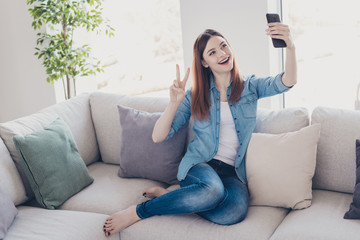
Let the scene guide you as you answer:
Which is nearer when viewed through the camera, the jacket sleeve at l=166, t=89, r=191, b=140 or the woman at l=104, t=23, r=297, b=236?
the woman at l=104, t=23, r=297, b=236

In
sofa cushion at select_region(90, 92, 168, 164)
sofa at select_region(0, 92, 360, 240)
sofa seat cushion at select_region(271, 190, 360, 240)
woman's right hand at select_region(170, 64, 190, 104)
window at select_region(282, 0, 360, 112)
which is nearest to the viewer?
sofa seat cushion at select_region(271, 190, 360, 240)

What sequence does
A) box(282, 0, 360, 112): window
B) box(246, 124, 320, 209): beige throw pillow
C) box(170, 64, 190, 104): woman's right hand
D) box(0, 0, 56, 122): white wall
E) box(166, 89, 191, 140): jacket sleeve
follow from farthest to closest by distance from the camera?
box(0, 0, 56, 122): white wall, box(282, 0, 360, 112): window, box(166, 89, 191, 140): jacket sleeve, box(170, 64, 190, 104): woman's right hand, box(246, 124, 320, 209): beige throw pillow

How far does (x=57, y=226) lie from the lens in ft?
6.68

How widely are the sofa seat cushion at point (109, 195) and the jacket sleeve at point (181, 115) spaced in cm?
33

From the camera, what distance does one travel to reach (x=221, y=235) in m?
1.92

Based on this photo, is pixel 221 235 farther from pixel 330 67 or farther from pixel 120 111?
pixel 330 67

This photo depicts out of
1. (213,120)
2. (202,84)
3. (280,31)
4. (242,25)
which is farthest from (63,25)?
(280,31)

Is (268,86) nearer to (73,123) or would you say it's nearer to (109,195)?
(109,195)

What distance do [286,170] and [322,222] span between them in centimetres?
29

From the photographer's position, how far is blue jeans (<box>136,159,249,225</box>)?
1.98 metres

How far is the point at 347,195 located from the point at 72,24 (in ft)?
7.83

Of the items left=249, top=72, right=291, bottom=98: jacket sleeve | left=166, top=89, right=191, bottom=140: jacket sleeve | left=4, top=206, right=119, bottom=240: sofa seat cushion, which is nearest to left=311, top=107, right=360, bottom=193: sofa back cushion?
left=249, top=72, right=291, bottom=98: jacket sleeve

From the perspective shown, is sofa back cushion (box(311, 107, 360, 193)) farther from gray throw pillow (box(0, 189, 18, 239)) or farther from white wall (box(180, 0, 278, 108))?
gray throw pillow (box(0, 189, 18, 239))

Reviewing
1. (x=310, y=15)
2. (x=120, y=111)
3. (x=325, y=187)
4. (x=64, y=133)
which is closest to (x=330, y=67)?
(x=310, y=15)
